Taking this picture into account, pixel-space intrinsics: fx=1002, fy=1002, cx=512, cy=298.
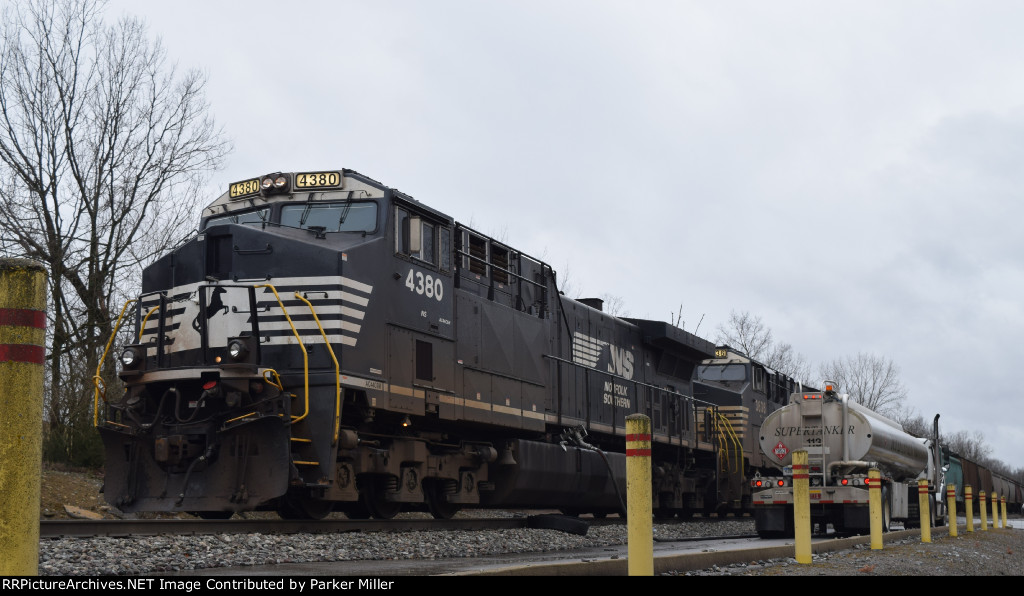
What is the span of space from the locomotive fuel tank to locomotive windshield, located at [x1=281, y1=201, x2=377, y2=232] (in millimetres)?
10150

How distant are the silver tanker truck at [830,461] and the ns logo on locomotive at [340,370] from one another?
9.40ft

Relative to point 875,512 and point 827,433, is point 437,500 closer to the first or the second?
point 875,512

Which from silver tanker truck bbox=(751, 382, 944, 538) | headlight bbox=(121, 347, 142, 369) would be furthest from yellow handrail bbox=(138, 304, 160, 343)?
silver tanker truck bbox=(751, 382, 944, 538)

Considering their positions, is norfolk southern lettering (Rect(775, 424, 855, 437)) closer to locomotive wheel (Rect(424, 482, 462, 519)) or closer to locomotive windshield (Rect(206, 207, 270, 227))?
locomotive wheel (Rect(424, 482, 462, 519))

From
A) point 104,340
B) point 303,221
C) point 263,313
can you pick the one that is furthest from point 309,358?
point 104,340

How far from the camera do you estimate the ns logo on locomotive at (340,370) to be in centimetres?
1102

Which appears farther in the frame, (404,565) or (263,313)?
(263,313)

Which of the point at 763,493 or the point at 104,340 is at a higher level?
the point at 104,340

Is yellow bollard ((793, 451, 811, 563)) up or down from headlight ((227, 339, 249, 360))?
down

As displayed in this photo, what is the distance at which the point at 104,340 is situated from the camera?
23109 millimetres

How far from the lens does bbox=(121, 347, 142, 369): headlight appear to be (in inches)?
461

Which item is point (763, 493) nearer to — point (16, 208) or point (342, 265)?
point (342, 265)
